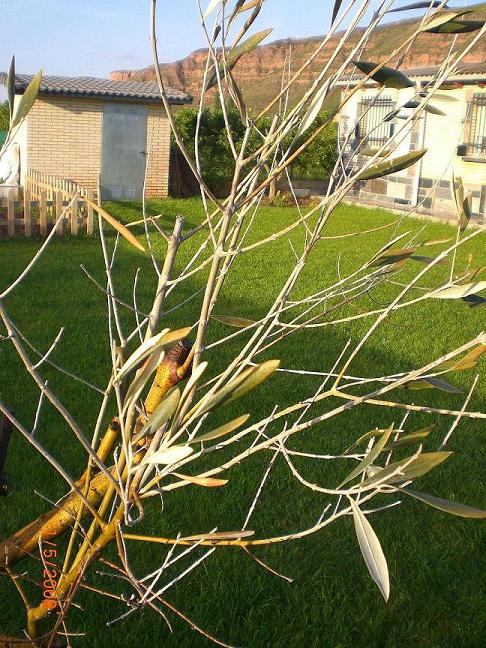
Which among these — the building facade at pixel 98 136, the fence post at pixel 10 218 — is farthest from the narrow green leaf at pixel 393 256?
the building facade at pixel 98 136

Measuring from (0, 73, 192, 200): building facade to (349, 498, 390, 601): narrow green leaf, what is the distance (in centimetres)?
2028

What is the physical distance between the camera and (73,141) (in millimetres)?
21844

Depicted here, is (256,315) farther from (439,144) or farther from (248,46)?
(439,144)

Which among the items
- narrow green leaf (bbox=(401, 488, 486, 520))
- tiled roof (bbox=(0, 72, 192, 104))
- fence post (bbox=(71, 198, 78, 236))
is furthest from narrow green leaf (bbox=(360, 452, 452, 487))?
tiled roof (bbox=(0, 72, 192, 104))

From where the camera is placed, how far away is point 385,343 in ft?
26.6

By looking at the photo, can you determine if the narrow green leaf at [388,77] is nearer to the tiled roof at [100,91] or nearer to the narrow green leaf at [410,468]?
the narrow green leaf at [410,468]

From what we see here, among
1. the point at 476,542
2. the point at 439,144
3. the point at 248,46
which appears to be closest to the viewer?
the point at 248,46

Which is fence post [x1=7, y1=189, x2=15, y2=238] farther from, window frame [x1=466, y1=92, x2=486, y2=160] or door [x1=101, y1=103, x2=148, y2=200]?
window frame [x1=466, y1=92, x2=486, y2=160]

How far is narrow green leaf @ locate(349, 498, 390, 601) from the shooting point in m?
1.36

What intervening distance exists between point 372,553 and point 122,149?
71.9 ft

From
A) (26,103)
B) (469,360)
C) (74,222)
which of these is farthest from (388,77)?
(74,222)

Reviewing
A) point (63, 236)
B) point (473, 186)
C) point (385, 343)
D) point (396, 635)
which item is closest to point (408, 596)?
point (396, 635)

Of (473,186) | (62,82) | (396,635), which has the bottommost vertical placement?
(396,635)

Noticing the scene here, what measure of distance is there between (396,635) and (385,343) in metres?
4.80
